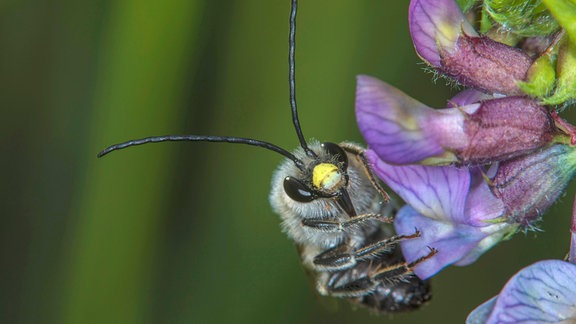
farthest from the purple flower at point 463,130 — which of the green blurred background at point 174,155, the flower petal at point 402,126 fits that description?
the green blurred background at point 174,155

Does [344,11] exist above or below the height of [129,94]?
above

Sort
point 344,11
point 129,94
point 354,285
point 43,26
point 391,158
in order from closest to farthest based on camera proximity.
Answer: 1. point 391,158
2. point 354,285
3. point 129,94
4. point 344,11
5. point 43,26

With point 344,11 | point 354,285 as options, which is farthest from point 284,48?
point 354,285

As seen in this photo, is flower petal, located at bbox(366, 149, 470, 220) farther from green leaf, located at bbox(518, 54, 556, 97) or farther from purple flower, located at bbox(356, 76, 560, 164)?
green leaf, located at bbox(518, 54, 556, 97)

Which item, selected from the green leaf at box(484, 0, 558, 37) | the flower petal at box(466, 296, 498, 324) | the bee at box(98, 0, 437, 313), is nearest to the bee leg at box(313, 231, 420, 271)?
the bee at box(98, 0, 437, 313)

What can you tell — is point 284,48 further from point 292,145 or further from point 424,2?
point 424,2

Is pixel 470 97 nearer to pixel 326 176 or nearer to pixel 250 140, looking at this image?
pixel 326 176

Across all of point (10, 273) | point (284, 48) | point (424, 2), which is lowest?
point (10, 273)
